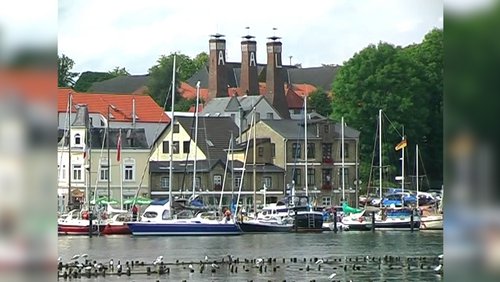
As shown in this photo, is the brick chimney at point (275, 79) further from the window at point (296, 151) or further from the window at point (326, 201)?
the window at point (326, 201)

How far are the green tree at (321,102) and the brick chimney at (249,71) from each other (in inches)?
104

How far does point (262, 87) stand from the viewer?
37562 mm

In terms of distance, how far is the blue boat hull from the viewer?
78.8ft

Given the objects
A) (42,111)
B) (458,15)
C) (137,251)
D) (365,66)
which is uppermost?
(365,66)

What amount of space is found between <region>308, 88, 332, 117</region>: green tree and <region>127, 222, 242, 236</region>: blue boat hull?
7316 mm

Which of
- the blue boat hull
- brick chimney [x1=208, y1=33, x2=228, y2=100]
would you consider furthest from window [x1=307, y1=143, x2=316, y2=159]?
brick chimney [x1=208, y1=33, x2=228, y2=100]

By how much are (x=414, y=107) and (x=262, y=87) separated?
552 inches

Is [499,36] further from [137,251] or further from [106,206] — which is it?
[106,206]

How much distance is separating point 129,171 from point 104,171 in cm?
70

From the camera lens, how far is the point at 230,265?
1620 cm

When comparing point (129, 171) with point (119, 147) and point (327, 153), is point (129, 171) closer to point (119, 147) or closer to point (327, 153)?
point (119, 147)

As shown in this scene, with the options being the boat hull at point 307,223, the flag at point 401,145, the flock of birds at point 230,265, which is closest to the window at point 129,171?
the boat hull at point 307,223

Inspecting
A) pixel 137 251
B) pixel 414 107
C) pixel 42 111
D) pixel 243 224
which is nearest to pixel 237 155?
pixel 243 224

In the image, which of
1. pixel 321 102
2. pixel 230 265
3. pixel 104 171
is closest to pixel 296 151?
pixel 321 102
